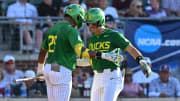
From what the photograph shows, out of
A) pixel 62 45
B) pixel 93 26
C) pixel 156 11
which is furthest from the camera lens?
pixel 156 11

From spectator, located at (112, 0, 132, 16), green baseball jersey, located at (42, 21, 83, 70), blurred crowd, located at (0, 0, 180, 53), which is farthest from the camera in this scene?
spectator, located at (112, 0, 132, 16)

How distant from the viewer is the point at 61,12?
36.4 ft

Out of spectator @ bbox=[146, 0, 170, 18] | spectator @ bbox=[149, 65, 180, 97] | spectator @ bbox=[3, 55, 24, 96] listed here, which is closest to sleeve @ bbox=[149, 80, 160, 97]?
spectator @ bbox=[149, 65, 180, 97]

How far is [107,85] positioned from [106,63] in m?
0.34

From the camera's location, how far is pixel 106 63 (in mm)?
6516

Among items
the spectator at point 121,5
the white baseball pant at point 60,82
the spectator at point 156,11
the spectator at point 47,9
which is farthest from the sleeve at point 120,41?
the spectator at point 121,5

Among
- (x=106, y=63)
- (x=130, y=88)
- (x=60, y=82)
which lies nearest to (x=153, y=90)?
(x=130, y=88)

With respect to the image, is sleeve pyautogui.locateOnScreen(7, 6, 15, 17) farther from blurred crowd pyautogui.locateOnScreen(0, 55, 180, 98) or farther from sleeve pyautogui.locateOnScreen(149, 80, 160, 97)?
sleeve pyautogui.locateOnScreen(149, 80, 160, 97)

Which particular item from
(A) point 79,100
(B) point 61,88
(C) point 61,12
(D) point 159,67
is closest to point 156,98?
(D) point 159,67

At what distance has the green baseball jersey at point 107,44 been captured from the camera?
6.45 metres

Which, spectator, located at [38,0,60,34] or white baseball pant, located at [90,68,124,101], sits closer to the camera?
white baseball pant, located at [90,68,124,101]

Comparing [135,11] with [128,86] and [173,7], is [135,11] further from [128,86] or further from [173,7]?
[128,86]

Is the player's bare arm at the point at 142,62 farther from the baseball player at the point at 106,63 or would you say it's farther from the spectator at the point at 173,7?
the spectator at the point at 173,7

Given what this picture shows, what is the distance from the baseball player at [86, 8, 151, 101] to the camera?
6.42 meters
